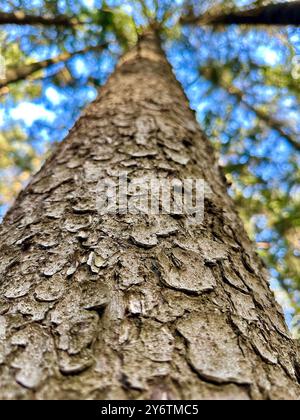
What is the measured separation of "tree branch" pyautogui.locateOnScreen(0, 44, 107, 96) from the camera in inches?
179

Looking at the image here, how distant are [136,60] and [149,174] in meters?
2.59

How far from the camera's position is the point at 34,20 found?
3.90 m

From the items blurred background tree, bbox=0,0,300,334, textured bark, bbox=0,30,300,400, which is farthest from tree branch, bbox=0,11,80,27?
textured bark, bbox=0,30,300,400

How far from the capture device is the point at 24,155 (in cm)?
539

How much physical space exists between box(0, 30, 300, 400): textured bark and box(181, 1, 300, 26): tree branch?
2.05 metres

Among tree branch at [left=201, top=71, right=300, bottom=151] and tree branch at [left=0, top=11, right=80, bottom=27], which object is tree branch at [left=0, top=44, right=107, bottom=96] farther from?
tree branch at [left=201, top=71, right=300, bottom=151]

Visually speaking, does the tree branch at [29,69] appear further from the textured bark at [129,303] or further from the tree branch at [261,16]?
the textured bark at [129,303]

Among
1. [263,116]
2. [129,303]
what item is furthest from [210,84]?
[129,303]

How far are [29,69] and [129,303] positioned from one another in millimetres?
4597

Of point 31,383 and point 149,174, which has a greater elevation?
point 149,174

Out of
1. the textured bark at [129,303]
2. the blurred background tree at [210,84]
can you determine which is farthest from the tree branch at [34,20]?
the textured bark at [129,303]

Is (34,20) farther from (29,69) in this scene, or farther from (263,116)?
(263,116)
